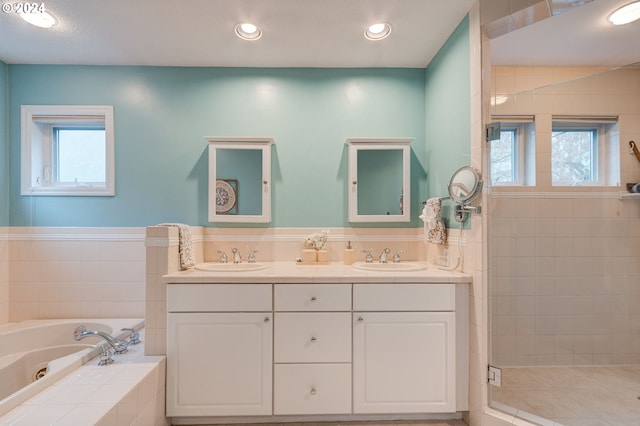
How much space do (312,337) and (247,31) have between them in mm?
1868

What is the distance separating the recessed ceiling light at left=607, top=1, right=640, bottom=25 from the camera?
5.57ft

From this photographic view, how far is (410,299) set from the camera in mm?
1680

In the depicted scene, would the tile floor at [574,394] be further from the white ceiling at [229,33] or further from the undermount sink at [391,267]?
the white ceiling at [229,33]

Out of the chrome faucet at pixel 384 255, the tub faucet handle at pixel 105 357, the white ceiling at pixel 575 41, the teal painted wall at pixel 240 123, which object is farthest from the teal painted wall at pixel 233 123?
the tub faucet handle at pixel 105 357

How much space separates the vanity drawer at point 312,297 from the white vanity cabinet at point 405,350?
7 cm

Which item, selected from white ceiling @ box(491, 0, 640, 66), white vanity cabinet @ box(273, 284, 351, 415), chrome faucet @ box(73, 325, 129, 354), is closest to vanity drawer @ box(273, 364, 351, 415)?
white vanity cabinet @ box(273, 284, 351, 415)

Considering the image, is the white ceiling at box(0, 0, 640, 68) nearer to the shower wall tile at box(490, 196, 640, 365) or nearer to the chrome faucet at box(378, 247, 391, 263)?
the shower wall tile at box(490, 196, 640, 365)

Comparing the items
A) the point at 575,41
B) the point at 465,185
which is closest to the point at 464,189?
the point at 465,185

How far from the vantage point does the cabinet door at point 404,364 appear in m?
1.67

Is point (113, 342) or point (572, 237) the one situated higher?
point (572, 237)

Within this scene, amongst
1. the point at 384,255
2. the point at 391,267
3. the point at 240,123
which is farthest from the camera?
the point at 240,123

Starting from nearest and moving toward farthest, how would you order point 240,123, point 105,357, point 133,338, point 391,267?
point 105,357, point 133,338, point 391,267, point 240,123

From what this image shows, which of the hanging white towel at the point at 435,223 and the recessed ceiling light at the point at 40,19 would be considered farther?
the hanging white towel at the point at 435,223

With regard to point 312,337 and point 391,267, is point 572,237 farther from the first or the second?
point 312,337
